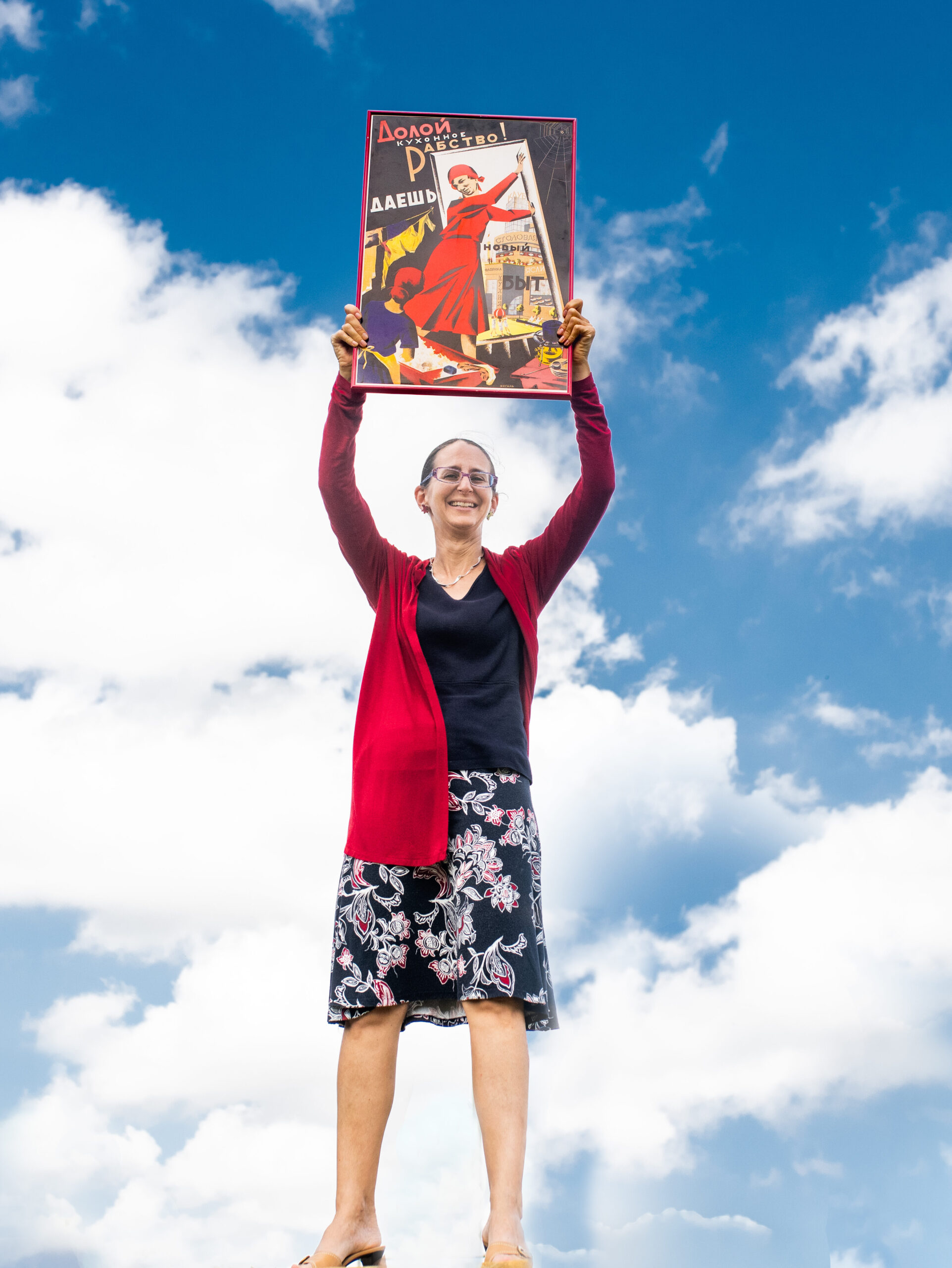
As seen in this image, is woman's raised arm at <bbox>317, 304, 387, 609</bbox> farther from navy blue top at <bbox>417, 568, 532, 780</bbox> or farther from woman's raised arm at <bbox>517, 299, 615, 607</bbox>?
woman's raised arm at <bbox>517, 299, 615, 607</bbox>

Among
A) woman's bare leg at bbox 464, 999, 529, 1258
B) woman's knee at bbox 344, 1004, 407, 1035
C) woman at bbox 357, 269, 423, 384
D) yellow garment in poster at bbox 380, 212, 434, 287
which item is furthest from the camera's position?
yellow garment in poster at bbox 380, 212, 434, 287

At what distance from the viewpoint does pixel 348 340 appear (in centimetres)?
312

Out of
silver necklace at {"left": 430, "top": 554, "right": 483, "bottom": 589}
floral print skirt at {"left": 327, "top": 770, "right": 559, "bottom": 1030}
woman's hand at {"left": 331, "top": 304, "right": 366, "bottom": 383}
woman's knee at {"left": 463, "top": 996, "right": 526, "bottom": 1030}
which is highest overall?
woman's hand at {"left": 331, "top": 304, "right": 366, "bottom": 383}

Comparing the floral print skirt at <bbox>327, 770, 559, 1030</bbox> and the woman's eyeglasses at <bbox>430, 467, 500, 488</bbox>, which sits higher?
the woman's eyeglasses at <bbox>430, 467, 500, 488</bbox>

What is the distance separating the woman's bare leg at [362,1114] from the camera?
2.75 m

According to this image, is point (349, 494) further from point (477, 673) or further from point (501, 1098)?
point (501, 1098)

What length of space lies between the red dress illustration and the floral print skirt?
1403 millimetres

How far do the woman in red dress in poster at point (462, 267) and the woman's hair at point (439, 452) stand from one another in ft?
0.97

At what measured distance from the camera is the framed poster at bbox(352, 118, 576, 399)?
10.3 ft

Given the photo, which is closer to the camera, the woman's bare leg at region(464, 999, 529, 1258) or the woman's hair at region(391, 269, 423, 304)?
the woman's bare leg at region(464, 999, 529, 1258)

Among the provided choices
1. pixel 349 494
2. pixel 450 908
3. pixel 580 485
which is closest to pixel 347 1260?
pixel 450 908

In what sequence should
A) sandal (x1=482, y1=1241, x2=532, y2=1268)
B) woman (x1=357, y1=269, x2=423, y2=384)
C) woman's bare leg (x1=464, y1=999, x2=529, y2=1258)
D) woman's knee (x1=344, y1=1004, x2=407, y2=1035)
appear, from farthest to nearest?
1. woman (x1=357, y1=269, x2=423, y2=384)
2. woman's knee (x1=344, y1=1004, x2=407, y2=1035)
3. woman's bare leg (x1=464, y1=999, x2=529, y2=1258)
4. sandal (x1=482, y1=1241, x2=532, y2=1268)

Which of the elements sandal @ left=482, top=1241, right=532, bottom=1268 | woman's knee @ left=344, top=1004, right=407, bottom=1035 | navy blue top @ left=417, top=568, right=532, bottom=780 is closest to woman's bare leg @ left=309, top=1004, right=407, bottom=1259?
woman's knee @ left=344, top=1004, right=407, bottom=1035

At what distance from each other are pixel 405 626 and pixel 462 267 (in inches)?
45.9
